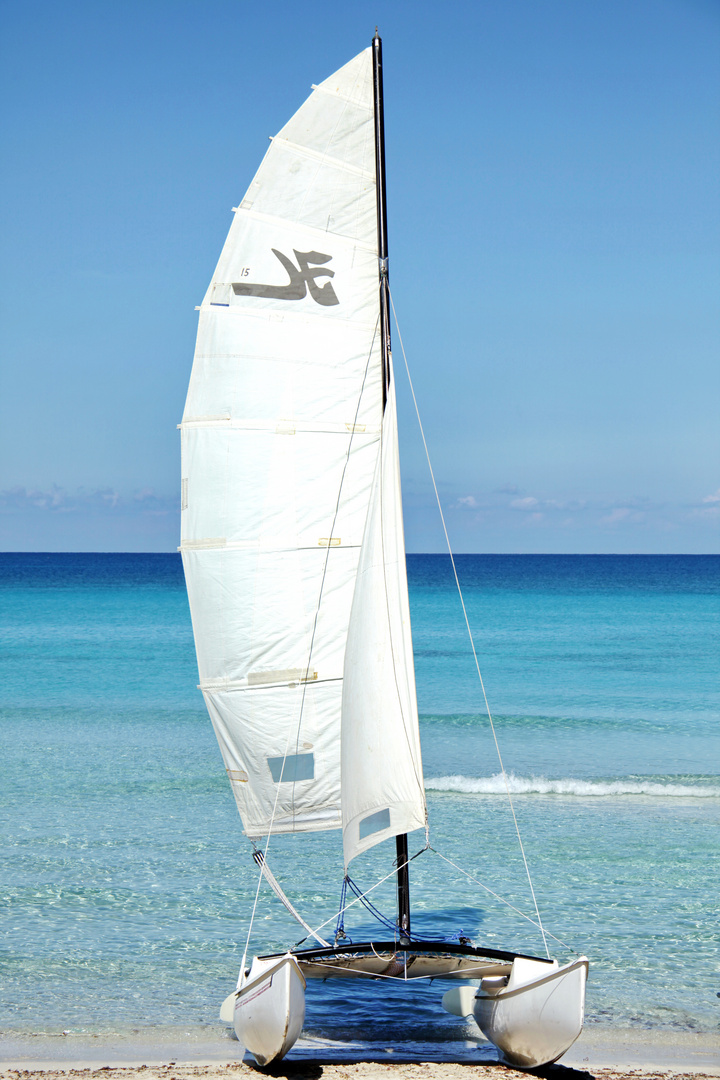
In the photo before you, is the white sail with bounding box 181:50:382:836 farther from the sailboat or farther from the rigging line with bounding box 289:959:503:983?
the rigging line with bounding box 289:959:503:983

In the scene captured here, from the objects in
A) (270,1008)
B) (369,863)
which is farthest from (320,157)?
(369,863)

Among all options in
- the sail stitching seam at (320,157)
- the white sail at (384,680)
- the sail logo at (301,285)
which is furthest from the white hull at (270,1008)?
the sail stitching seam at (320,157)

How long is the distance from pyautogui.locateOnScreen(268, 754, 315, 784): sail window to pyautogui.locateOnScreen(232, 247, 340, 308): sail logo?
450cm

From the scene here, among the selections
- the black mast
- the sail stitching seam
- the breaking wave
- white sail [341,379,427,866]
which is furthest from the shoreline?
the breaking wave

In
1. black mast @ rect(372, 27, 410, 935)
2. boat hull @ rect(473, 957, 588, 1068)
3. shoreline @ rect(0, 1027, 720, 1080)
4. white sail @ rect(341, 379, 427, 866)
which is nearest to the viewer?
boat hull @ rect(473, 957, 588, 1068)

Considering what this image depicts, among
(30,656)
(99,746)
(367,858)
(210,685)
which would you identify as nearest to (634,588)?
(30,656)

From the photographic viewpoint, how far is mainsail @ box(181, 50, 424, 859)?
10.1m

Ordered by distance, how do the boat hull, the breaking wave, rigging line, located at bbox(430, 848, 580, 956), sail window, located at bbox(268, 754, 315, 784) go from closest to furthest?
the boat hull, sail window, located at bbox(268, 754, 315, 784), rigging line, located at bbox(430, 848, 580, 956), the breaking wave

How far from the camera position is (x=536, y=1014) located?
868cm

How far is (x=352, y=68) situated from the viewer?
1022cm

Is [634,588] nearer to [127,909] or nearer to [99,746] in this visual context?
[99,746]

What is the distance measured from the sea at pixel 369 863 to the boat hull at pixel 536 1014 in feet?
2.92

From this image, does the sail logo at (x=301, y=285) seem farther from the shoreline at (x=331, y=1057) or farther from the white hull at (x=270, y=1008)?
the shoreline at (x=331, y=1057)

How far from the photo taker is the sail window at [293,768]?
404 inches
